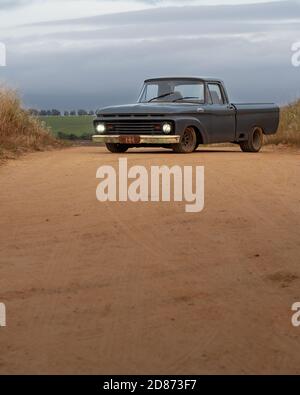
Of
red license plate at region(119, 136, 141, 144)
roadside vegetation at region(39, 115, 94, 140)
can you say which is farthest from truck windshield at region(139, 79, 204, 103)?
roadside vegetation at region(39, 115, 94, 140)

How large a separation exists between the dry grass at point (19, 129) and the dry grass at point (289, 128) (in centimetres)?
638

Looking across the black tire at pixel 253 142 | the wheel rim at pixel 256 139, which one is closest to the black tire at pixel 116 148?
the black tire at pixel 253 142

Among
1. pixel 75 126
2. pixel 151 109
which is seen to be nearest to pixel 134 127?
pixel 151 109

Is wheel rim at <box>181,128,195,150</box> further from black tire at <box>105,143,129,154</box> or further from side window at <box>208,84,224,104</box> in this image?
black tire at <box>105,143,129,154</box>

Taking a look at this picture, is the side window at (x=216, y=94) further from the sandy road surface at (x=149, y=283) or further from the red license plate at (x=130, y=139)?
the sandy road surface at (x=149, y=283)

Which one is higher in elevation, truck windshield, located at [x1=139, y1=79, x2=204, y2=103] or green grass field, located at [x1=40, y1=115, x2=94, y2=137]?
truck windshield, located at [x1=139, y1=79, x2=204, y2=103]

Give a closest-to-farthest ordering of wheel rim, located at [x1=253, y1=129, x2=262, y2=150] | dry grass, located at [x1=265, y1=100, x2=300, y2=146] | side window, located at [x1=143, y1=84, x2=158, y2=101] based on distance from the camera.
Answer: side window, located at [x1=143, y1=84, x2=158, y2=101] < wheel rim, located at [x1=253, y1=129, x2=262, y2=150] < dry grass, located at [x1=265, y1=100, x2=300, y2=146]

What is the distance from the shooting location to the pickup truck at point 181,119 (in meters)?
19.4

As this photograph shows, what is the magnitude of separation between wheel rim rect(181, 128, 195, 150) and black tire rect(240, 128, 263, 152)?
2.52 m

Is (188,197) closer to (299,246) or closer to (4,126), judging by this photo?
(299,246)

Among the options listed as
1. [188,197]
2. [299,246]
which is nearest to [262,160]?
[188,197]

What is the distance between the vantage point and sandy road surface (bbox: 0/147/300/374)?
545 cm

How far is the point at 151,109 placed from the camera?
1958 centimetres

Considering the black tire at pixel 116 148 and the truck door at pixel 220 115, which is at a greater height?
the truck door at pixel 220 115
